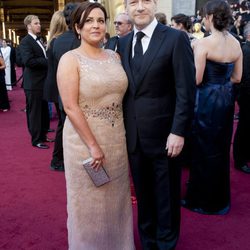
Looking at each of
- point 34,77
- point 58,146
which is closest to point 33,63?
point 34,77

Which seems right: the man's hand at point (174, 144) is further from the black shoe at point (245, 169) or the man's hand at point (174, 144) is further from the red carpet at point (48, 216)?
the black shoe at point (245, 169)

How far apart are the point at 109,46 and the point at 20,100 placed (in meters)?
6.97

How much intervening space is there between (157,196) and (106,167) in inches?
15.2

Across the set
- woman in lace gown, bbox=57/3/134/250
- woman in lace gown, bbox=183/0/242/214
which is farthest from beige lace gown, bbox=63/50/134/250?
woman in lace gown, bbox=183/0/242/214

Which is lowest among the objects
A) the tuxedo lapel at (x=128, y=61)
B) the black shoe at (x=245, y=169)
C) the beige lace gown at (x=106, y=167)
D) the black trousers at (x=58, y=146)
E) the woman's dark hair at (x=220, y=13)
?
the black shoe at (x=245, y=169)

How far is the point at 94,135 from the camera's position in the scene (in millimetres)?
2084

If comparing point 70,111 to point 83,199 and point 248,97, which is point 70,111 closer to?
point 83,199

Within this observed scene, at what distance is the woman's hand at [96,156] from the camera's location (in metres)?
2.05

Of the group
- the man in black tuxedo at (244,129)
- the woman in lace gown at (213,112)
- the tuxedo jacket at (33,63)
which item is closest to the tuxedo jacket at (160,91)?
the woman in lace gown at (213,112)

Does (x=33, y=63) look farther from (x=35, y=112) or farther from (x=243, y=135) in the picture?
(x=243, y=135)

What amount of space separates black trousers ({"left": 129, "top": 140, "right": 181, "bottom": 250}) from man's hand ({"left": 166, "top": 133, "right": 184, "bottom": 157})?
82 mm

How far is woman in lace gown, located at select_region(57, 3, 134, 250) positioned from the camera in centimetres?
200

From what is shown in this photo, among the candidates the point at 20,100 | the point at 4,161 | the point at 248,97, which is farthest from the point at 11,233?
the point at 20,100

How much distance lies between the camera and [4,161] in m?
4.51
